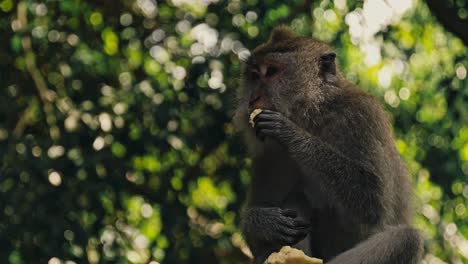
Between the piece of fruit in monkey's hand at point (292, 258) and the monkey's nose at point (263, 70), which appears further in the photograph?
the monkey's nose at point (263, 70)

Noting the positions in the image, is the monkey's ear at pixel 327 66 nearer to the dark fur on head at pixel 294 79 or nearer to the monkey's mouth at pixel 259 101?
the dark fur on head at pixel 294 79

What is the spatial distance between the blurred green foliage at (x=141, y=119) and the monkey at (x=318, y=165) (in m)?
2.59

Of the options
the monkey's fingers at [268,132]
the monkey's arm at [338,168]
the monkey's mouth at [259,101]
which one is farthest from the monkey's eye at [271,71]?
the monkey's fingers at [268,132]

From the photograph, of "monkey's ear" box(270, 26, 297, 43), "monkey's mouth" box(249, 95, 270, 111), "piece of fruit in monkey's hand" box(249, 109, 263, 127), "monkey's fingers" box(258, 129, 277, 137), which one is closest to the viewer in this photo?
→ "monkey's fingers" box(258, 129, 277, 137)

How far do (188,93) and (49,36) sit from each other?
55.2 inches

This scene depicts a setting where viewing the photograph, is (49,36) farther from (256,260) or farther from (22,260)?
(256,260)

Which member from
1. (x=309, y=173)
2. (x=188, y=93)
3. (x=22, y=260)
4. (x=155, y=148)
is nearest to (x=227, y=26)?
(x=188, y=93)

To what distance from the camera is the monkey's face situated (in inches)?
237

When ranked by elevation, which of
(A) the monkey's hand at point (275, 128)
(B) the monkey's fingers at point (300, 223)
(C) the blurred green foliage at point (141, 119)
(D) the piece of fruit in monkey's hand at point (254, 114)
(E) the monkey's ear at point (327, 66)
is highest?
(E) the monkey's ear at point (327, 66)

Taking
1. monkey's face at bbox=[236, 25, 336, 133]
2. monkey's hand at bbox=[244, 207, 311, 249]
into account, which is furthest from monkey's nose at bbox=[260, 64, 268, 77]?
monkey's hand at bbox=[244, 207, 311, 249]

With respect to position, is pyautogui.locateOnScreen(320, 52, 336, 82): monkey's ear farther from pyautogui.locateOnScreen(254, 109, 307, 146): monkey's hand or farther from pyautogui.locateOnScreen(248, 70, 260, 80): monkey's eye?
pyautogui.locateOnScreen(254, 109, 307, 146): monkey's hand

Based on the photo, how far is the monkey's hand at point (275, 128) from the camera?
18.9ft

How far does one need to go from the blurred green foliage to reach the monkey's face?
2524 mm

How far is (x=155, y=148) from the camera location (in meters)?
9.24
